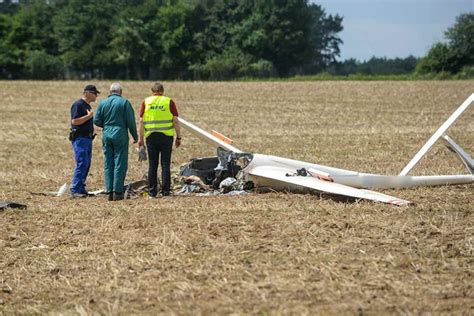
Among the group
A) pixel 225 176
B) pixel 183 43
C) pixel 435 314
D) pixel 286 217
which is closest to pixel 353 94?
pixel 225 176

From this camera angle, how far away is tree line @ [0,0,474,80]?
229 ft

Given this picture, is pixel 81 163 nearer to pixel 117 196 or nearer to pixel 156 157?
pixel 117 196

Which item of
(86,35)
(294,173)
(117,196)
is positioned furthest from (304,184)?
(86,35)

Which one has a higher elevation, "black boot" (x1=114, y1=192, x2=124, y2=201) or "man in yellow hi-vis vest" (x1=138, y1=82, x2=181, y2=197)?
"man in yellow hi-vis vest" (x1=138, y1=82, x2=181, y2=197)

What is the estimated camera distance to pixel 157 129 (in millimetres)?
9836

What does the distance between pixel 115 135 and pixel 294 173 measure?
2480 mm

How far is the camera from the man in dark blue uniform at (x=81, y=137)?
1034 cm

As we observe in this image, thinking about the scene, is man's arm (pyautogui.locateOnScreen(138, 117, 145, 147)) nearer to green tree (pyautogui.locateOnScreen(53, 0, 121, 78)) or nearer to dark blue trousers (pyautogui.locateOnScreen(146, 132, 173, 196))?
dark blue trousers (pyautogui.locateOnScreen(146, 132, 173, 196))

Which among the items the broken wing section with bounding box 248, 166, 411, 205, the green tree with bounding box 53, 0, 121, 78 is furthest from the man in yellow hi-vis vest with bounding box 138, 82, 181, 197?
the green tree with bounding box 53, 0, 121, 78

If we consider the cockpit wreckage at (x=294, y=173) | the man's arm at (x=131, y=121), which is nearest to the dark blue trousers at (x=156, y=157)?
the man's arm at (x=131, y=121)

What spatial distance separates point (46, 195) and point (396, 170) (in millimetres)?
5988

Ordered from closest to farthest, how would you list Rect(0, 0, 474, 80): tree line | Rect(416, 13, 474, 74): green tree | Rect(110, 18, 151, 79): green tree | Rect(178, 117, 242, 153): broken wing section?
Rect(178, 117, 242, 153): broken wing section, Rect(416, 13, 474, 74): green tree, Rect(0, 0, 474, 80): tree line, Rect(110, 18, 151, 79): green tree

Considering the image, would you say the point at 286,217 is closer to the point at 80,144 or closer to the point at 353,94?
the point at 80,144

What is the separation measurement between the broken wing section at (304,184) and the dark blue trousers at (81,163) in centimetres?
238
